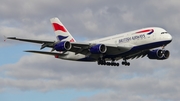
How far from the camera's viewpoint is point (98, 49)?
7469 cm

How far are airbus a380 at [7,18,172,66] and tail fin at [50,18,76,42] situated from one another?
4221 mm

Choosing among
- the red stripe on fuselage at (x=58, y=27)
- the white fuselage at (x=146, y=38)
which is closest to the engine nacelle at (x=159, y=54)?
the white fuselage at (x=146, y=38)

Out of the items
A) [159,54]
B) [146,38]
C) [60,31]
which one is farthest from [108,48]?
[60,31]

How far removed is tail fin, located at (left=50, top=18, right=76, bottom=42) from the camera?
3346 inches

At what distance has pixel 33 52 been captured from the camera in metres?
77.6

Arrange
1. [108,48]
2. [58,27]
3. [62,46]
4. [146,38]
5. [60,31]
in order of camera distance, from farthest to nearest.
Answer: [58,27]
[60,31]
[108,48]
[146,38]
[62,46]

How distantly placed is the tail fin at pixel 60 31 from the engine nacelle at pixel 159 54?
12.4 metres

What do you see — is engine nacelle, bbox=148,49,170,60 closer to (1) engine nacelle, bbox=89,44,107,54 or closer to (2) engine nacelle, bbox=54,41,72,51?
(1) engine nacelle, bbox=89,44,107,54

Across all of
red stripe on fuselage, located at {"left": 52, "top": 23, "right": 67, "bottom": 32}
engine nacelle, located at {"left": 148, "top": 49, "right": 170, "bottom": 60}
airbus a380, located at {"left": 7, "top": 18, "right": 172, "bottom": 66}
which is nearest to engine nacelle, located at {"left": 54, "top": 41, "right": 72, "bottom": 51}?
airbus a380, located at {"left": 7, "top": 18, "right": 172, "bottom": 66}

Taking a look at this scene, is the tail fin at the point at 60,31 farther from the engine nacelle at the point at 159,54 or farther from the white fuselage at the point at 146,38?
the engine nacelle at the point at 159,54

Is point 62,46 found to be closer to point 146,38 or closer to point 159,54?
point 146,38

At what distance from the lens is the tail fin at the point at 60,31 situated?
85.0 meters

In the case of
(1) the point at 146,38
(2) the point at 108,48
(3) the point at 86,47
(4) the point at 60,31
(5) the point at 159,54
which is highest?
(4) the point at 60,31

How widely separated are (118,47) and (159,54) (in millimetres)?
7619
